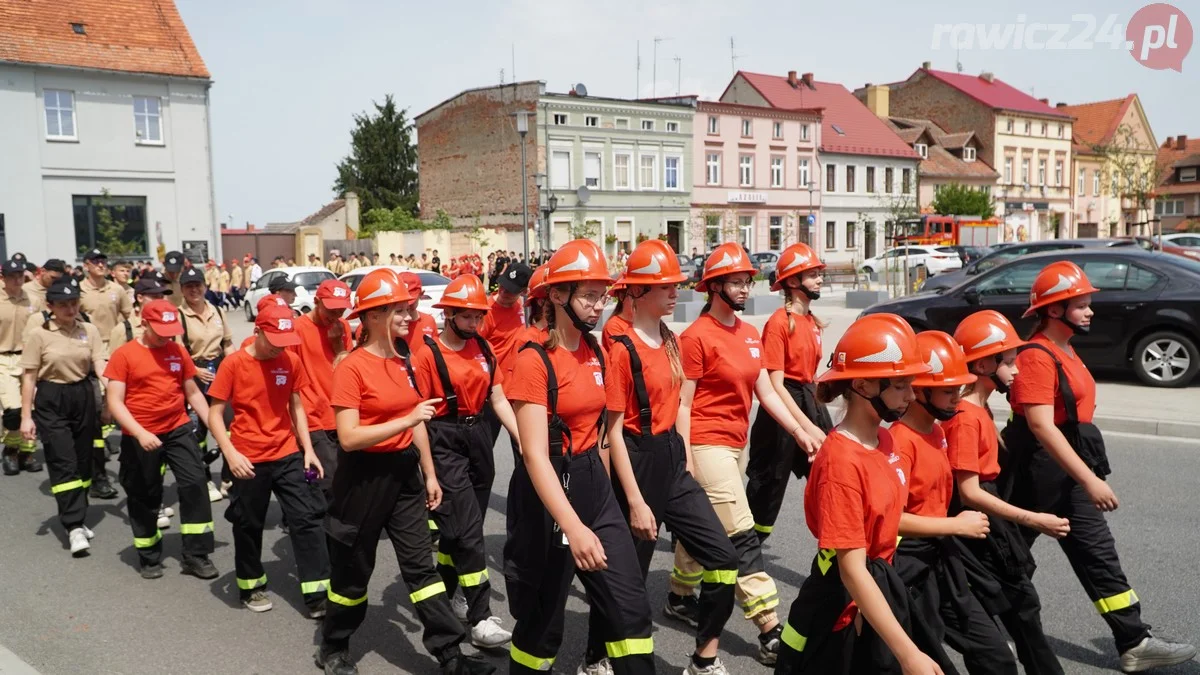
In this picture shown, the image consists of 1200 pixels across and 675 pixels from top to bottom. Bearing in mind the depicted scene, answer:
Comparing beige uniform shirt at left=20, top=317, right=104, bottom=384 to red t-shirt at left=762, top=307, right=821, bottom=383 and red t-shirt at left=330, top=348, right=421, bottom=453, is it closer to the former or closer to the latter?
red t-shirt at left=330, top=348, right=421, bottom=453

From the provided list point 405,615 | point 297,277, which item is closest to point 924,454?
point 405,615

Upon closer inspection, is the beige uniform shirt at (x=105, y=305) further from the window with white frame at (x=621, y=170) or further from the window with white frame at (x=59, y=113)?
the window with white frame at (x=621, y=170)

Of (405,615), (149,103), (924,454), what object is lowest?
(405,615)

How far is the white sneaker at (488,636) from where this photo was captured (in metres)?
5.00

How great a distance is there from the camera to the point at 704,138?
50250 millimetres

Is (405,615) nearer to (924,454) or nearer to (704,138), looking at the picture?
(924,454)

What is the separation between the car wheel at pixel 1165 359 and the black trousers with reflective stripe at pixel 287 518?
10239 mm

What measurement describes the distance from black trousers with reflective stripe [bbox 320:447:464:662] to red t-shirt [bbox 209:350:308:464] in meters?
1.23

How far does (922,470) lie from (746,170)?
5033 centimetres

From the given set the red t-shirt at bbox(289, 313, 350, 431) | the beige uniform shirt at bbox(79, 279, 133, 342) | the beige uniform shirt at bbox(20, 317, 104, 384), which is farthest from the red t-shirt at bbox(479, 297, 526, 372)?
the beige uniform shirt at bbox(79, 279, 133, 342)

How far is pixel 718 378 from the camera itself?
15.9 ft

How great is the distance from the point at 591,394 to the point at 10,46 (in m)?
35.5

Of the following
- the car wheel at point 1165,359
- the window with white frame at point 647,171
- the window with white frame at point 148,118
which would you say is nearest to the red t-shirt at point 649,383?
the car wheel at point 1165,359

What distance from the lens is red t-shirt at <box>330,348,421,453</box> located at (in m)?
4.45
